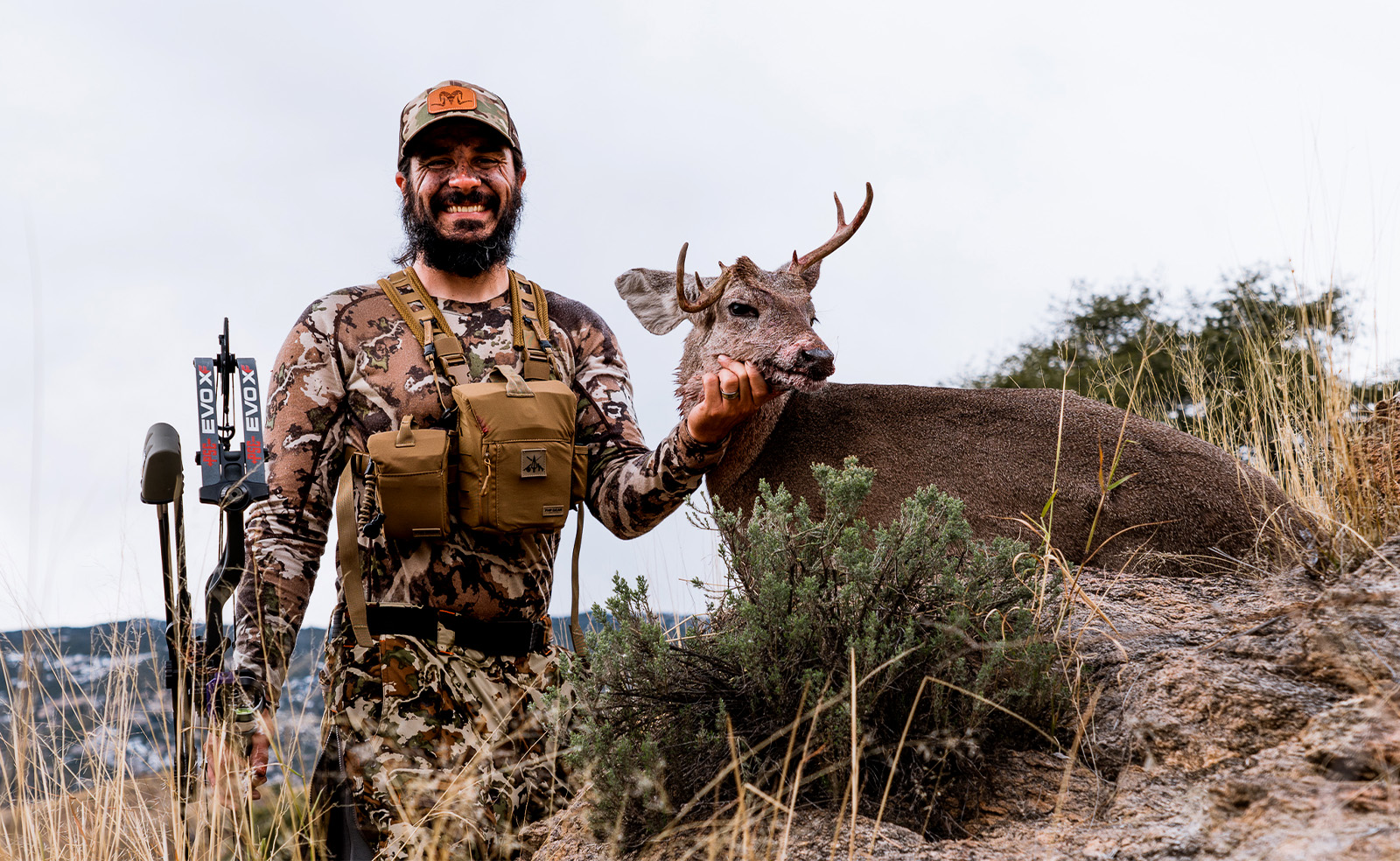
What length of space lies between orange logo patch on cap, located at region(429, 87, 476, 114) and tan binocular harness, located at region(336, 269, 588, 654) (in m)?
1.18

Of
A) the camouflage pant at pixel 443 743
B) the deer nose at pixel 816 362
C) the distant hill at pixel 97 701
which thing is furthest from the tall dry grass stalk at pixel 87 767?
the deer nose at pixel 816 362

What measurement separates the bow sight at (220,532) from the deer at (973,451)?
1.70 meters

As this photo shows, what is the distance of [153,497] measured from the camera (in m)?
3.69

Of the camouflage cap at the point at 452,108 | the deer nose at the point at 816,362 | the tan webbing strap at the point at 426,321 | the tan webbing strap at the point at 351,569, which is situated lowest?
the tan webbing strap at the point at 351,569

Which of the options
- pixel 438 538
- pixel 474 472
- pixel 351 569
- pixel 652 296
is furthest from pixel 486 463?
pixel 652 296

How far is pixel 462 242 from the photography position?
4.52 m

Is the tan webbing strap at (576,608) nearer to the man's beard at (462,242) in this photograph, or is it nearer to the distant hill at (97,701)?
the distant hill at (97,701)

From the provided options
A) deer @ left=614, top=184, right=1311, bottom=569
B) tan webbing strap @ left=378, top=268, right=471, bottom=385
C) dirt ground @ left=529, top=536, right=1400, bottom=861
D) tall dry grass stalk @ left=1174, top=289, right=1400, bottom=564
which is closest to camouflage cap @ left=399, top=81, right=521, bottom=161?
tan webbing strap @ left=378, top=268, right=471, bottom=385

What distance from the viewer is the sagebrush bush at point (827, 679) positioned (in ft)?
9.45

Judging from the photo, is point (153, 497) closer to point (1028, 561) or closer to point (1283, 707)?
point (1028, 561)

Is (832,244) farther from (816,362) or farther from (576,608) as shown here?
(576,608)

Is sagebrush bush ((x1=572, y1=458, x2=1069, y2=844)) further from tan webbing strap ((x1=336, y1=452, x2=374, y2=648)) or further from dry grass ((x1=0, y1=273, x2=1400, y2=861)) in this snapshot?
tan webbing strap ((x1=336, y1=452, x2=374, y2=648))

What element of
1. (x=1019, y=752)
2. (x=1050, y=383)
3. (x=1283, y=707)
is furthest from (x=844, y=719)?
(x=1050, y=383)

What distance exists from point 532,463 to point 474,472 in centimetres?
20
